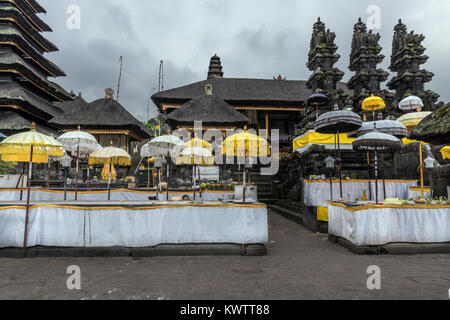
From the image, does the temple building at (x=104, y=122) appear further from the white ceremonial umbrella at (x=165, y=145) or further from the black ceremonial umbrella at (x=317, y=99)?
the black ceremonial umbrella at (x=317, y=99)

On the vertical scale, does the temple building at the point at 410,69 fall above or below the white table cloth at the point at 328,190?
above

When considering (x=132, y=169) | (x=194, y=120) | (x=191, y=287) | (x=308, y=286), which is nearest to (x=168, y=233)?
(x=191, y=287)

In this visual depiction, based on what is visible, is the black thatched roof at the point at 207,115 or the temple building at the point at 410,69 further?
the black thatched roof at the point at 207,115

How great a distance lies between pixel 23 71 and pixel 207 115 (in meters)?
15.8

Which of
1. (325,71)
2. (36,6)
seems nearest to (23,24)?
(36,6)

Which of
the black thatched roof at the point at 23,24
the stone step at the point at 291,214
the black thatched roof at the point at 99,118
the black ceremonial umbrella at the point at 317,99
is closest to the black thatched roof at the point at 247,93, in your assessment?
the black thatched roof at the point at 99,118

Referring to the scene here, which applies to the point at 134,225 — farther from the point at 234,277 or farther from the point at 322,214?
the point at 322,214

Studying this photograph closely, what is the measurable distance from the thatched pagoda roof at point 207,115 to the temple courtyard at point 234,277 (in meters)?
12.7

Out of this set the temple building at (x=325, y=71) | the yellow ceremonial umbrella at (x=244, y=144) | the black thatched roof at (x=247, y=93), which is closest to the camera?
the yellow ceremonial umbrella at (x=244, y=144)

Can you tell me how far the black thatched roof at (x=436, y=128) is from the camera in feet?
17.9

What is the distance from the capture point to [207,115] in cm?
1806

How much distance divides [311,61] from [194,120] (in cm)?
892

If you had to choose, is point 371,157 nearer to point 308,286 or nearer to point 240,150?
point 240,150

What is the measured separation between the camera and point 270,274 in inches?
183
